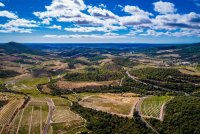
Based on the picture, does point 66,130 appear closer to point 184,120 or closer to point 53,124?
point 53,124

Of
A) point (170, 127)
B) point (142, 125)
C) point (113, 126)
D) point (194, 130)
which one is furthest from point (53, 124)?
point (194, 130)

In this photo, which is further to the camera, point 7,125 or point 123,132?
point 7,125

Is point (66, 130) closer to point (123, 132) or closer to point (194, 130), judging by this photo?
point (123, 132)

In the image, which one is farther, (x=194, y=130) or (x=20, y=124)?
(x=20, y=124)

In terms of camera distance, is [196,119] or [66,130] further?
[196,119]

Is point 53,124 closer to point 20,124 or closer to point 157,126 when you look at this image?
point 20,124

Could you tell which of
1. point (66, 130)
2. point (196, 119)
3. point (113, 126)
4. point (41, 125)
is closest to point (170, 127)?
point (196, 119)

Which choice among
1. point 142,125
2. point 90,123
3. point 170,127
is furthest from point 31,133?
point 170,127
